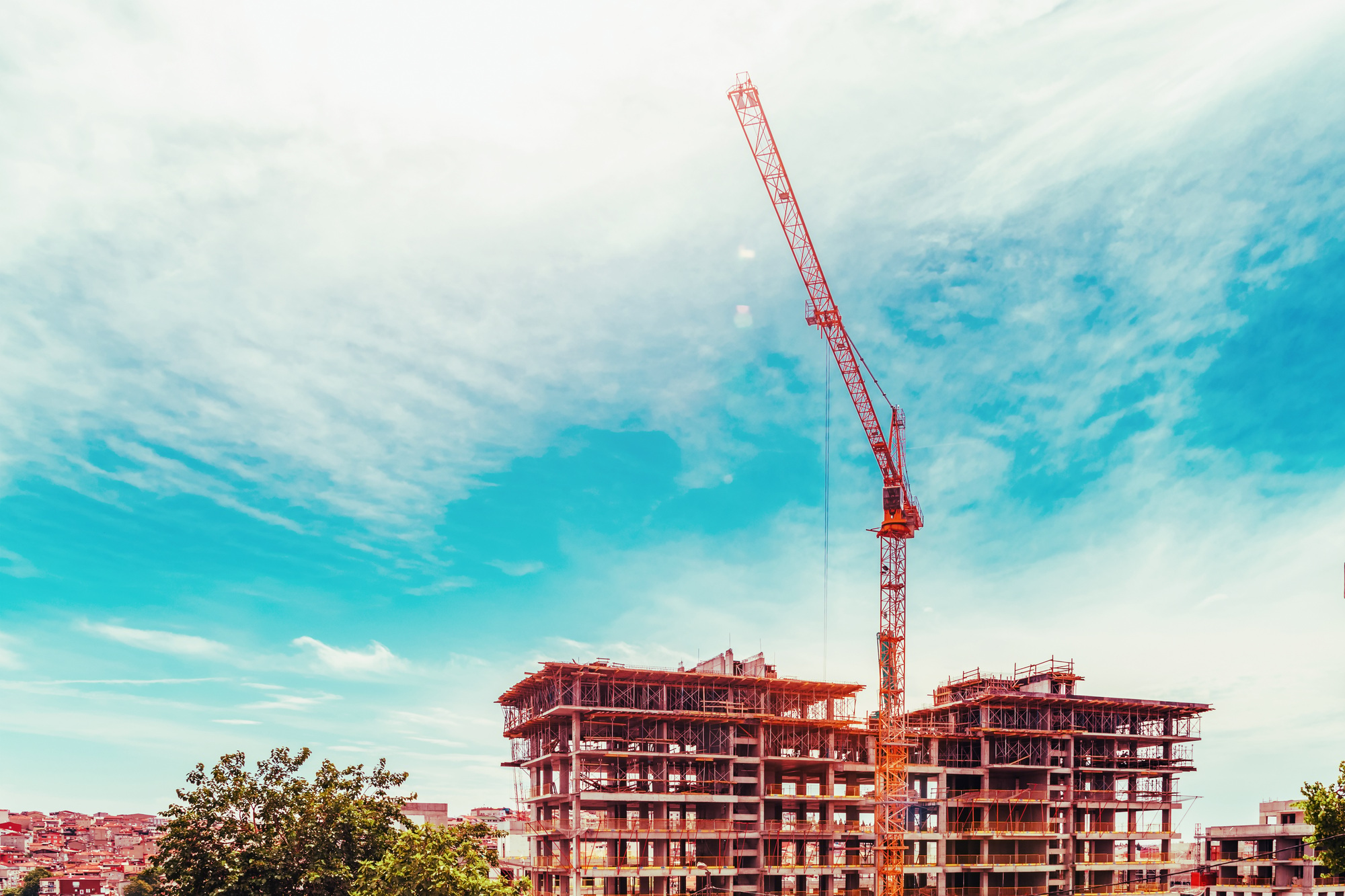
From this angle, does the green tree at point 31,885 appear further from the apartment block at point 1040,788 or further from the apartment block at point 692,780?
the apartment block at point 1040,788

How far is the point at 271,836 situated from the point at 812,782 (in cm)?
5733

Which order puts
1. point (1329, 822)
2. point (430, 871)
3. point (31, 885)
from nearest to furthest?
point (430, 871), point (1329, 822), point (31, 885)

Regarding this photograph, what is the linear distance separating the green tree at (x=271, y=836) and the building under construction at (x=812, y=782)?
24350 mm

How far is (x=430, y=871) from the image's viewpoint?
58969 mm

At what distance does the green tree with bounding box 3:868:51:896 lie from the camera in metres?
167

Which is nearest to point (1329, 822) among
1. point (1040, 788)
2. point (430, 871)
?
point (1040, 788)

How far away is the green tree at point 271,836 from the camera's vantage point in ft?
225

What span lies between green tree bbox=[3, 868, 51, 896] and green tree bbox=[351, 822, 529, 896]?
5466 inches

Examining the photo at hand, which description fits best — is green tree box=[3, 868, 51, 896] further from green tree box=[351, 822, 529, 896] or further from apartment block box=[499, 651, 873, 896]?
green tree box=[351, 822, 529, 896]

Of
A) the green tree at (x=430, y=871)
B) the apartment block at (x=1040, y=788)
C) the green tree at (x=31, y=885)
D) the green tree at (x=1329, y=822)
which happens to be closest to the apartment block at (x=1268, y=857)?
the apartment block at (x=1040, y=788)

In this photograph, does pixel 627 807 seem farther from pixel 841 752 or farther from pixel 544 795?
pixel 841 752

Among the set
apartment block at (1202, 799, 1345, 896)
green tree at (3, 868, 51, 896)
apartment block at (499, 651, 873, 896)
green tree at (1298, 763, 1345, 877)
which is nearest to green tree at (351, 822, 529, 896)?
apartment block at (499, 651, 873, 896)

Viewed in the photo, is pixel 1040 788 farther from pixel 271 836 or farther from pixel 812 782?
pixel 271 836

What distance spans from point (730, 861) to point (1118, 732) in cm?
5009
